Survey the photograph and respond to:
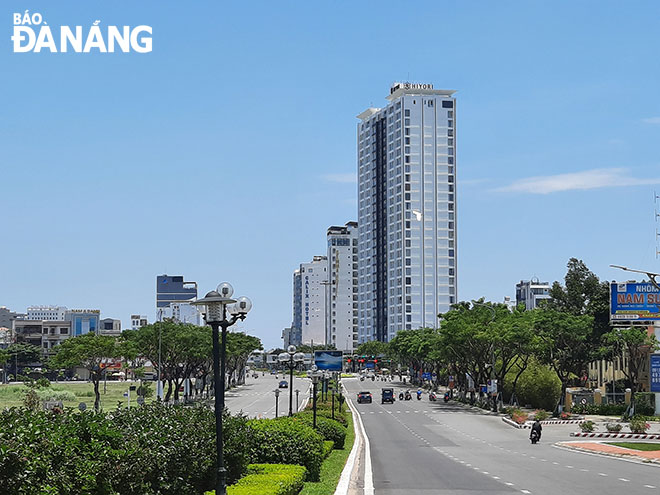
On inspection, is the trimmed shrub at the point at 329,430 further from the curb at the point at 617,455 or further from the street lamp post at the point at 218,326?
the street lamp post at the point at 218,326

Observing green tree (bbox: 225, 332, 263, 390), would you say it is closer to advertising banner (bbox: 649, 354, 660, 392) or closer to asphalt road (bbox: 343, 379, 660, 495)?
asphalt road (bbox: 343, 379, 660, 495)

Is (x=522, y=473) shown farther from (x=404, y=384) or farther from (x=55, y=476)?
(x=404, y=384)

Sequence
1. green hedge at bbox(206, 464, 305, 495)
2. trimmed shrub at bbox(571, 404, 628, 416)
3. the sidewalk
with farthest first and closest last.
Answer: trimmed shrub at bbox(571, 404, 628, 416) < the sidewalk < green hedge at bbox(206, 464, 305, 495)

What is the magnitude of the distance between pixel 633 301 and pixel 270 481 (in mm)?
64597

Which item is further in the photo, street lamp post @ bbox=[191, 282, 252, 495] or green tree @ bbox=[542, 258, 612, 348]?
green tree @ bbox=[542, 258, 612, 348]

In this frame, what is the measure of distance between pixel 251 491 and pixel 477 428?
51.0 meters

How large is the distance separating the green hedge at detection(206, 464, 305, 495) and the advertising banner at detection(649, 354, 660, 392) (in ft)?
177

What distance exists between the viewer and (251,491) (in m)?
15.7

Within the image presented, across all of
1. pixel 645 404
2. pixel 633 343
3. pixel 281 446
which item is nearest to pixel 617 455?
pixel 281 446

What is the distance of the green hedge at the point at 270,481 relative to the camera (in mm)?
15969

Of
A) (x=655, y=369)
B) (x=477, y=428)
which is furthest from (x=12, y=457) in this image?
(x=655, y=369)

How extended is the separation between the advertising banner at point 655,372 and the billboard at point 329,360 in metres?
25.6

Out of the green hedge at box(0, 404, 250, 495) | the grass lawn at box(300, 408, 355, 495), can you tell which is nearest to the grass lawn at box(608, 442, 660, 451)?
the grass lawn at box(300, 408, 355, 495)

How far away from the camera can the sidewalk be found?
124ft
